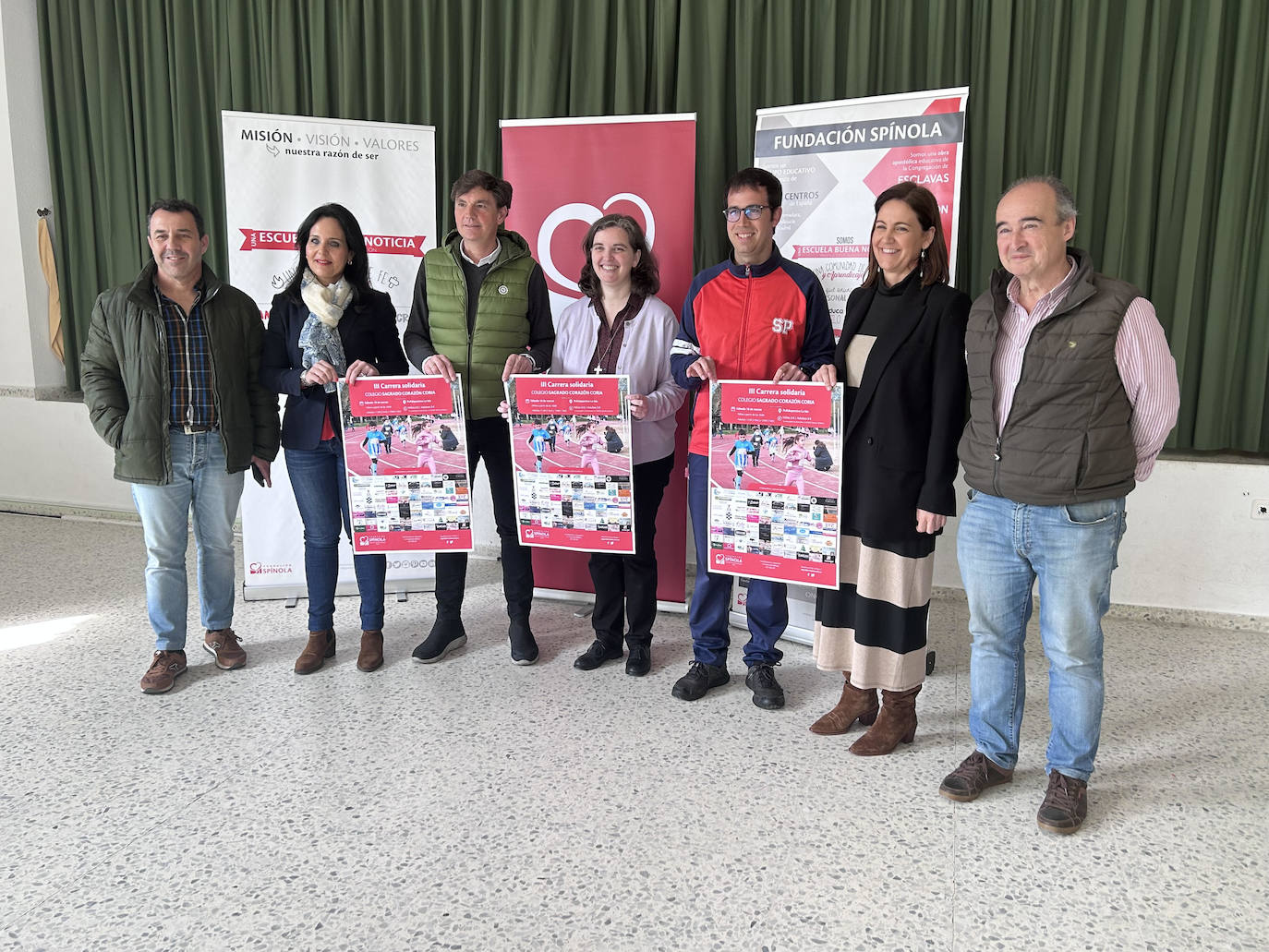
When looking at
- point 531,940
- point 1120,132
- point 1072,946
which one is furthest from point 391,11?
point 1072,946

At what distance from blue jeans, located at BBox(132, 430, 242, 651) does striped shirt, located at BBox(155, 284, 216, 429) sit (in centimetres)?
8

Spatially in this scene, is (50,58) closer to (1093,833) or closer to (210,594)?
(210,594)

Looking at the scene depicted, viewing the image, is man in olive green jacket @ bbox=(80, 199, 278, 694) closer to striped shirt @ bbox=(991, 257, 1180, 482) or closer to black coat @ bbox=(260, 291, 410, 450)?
black coat @ bbox=(260, 291, 410, 450)

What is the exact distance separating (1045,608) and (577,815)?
4.42 ft

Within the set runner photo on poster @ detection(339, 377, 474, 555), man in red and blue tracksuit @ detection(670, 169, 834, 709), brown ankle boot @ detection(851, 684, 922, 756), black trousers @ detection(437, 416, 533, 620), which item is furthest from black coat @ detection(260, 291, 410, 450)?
brown ankle boot @ detection(851, 684, 922, 756)

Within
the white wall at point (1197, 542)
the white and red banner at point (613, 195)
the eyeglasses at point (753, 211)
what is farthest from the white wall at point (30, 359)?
the eyeglasses at point (753, 211)

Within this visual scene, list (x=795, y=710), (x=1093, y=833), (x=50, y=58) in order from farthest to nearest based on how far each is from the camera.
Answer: (x=50, y=58) → (x=795, y=710) → (x=1093, y=833)

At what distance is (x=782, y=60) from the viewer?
4.05 m

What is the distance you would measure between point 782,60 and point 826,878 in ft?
11.3

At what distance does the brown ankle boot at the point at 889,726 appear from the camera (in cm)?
272

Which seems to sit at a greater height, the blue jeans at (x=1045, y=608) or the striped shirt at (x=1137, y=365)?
the striped shirt at (x=1137, y=365)

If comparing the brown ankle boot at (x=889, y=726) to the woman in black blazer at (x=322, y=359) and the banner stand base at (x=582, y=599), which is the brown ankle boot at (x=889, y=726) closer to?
the banner stand base at (x=582, y=599)

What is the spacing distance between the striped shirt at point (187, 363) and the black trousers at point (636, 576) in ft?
4.90

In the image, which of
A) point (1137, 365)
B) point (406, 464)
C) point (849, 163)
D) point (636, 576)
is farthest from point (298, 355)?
point (1137, 365)
